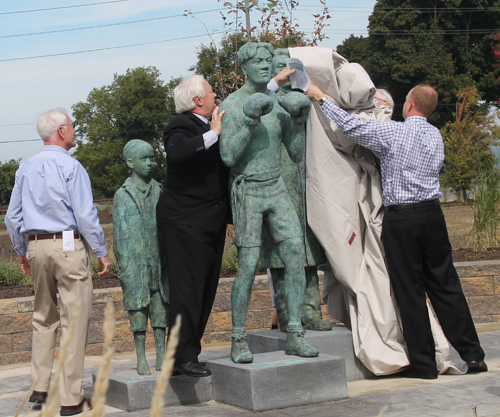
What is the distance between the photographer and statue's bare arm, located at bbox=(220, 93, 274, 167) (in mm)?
4141

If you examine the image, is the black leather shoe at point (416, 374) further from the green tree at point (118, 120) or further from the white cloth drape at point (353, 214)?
the green tree at point (118, 120)

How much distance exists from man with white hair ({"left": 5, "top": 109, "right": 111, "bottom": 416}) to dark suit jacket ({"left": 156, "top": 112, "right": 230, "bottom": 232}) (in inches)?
20.3

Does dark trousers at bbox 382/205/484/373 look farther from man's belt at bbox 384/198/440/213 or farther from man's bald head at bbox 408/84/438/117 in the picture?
man's bald head at bbox 408/84/438/117

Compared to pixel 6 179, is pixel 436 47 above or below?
above

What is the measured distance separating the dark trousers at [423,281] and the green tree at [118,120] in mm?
44069

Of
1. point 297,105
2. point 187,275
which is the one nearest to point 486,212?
point 297,105

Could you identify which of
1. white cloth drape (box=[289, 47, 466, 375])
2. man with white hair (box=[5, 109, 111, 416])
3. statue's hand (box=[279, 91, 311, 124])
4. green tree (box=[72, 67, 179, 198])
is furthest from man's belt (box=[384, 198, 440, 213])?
green tree (box=[72, 67, 179, 198])

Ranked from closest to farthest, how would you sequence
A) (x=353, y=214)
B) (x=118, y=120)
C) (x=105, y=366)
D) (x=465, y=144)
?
(x=105, y=366), (x=353, y=214), (x=465, y=144), (x=118, y=120)

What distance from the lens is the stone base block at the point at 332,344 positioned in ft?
15.9

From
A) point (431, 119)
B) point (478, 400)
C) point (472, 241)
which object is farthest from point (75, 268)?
point (431, 119)

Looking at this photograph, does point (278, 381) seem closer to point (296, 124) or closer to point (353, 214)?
point (353, 214)

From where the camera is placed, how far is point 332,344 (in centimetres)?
489

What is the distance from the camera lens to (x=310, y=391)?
425 cm

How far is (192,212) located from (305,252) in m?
1.04
